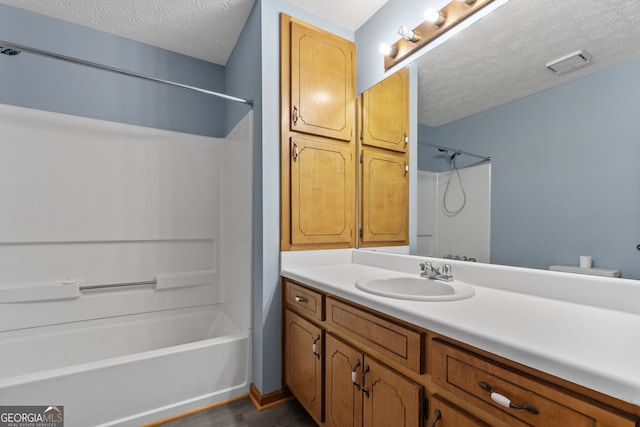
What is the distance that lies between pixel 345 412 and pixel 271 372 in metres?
0.69

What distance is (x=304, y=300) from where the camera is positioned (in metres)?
1.58

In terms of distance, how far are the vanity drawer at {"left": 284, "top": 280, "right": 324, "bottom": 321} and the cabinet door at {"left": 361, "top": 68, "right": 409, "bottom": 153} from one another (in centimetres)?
101

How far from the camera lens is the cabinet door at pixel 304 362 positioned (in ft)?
4.76

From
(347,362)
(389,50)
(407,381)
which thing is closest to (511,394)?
(407,381)

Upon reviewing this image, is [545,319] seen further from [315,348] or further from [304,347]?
[304,347]

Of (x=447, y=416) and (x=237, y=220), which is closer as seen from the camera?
(x=447, y=416)

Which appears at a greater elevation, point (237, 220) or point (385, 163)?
point (385, 163)

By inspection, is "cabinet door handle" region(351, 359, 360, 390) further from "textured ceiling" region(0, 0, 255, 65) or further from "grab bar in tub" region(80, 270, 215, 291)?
"textured ceiling" region(0, 0, 255, 65)

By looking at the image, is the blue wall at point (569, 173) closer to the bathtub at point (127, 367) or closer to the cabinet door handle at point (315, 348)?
the cabinet door handle at point (315, 348)

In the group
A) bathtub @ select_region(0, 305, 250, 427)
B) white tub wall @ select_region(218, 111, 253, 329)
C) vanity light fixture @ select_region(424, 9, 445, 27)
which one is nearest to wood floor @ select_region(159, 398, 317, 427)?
bathtub @ select_region(0, 305, 250, 427)

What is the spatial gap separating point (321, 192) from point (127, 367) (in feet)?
4.79

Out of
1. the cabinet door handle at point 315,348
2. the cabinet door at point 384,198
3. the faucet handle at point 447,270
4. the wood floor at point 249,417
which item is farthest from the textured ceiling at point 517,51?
the wood floor at point 249,417

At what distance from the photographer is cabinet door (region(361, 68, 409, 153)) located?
178 cm

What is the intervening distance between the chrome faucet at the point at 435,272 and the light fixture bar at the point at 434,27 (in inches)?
47.7
